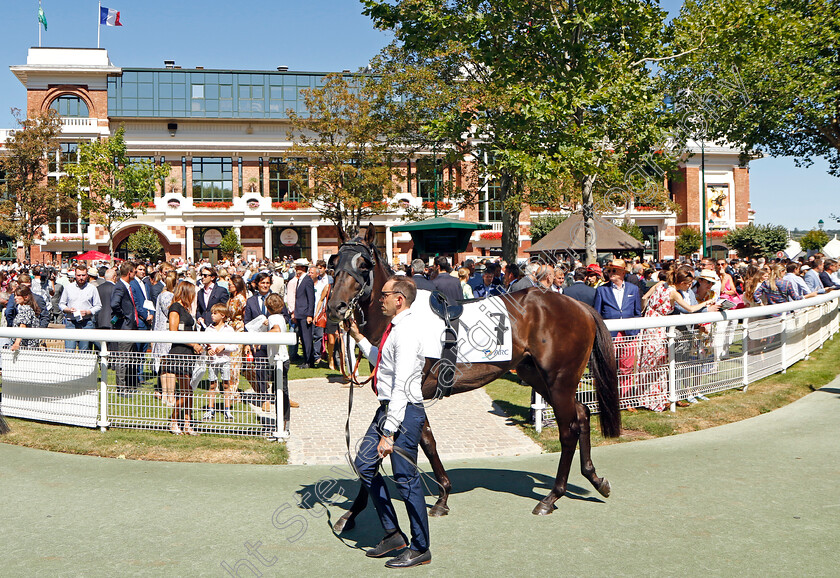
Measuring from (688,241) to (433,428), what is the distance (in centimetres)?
5463

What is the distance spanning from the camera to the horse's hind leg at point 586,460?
5.81m

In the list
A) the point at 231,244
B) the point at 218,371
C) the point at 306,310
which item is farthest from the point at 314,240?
the point at 218,371

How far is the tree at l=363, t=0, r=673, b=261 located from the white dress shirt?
8.95 meters

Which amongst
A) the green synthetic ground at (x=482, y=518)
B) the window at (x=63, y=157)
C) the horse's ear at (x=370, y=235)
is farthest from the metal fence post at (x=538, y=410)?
the window at (x=63, y=157)

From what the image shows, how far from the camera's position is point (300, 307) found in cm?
1337

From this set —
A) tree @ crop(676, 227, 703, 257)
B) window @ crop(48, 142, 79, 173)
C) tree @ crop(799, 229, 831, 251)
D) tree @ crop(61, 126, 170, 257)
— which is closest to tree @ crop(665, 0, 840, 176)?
tree @ crop(799, 229, 831, 251)

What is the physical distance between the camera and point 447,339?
5250 millimetres

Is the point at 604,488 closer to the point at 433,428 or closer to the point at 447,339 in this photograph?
the point at 447,339

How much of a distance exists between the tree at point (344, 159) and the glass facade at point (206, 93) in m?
20.2

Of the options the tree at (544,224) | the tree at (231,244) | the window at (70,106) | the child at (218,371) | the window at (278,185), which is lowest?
the child at (218,371)

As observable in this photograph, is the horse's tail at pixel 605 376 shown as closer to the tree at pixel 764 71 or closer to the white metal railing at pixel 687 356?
the white metal railing at pixel 687 356

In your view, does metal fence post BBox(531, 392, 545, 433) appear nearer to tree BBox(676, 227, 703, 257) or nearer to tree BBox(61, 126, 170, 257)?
tree BBox(61, 126, 170, 257)

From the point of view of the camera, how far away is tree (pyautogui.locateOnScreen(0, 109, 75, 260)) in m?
43.2

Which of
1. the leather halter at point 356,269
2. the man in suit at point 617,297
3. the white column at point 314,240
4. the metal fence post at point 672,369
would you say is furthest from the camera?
the white column at point 314,240
